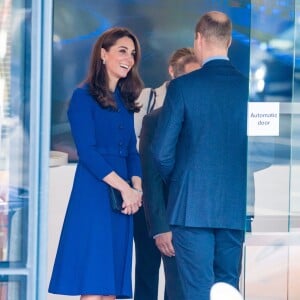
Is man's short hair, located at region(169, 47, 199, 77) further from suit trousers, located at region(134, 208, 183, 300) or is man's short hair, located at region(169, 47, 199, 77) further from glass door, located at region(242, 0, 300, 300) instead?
→ suit trousers, located at region(134, 208, 183, 300)

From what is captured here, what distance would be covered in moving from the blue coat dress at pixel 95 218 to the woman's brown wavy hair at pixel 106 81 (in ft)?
0.14

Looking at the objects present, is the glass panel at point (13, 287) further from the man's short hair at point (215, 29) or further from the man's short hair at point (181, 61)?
the man's short hair at point (181, 61)

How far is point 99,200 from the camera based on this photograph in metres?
4.41

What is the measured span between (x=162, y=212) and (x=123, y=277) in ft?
1.32

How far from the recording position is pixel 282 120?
4543 millimetres

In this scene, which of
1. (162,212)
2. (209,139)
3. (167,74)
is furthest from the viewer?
(167,74)

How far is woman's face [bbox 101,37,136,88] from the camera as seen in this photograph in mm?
4578

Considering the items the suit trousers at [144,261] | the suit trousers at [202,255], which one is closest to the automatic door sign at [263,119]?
the suit trousers at [202,255]

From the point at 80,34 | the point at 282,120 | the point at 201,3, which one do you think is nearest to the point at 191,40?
the point at 201,3

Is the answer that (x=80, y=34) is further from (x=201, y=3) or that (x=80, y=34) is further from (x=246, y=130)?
(x=246, y=130)

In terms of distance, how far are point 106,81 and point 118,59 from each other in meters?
Answer: 0.15

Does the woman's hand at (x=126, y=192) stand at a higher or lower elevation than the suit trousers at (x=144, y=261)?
higher

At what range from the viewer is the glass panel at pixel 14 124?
3709 mm

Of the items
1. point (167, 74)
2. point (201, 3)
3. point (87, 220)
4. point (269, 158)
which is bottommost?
point (87, 220)
